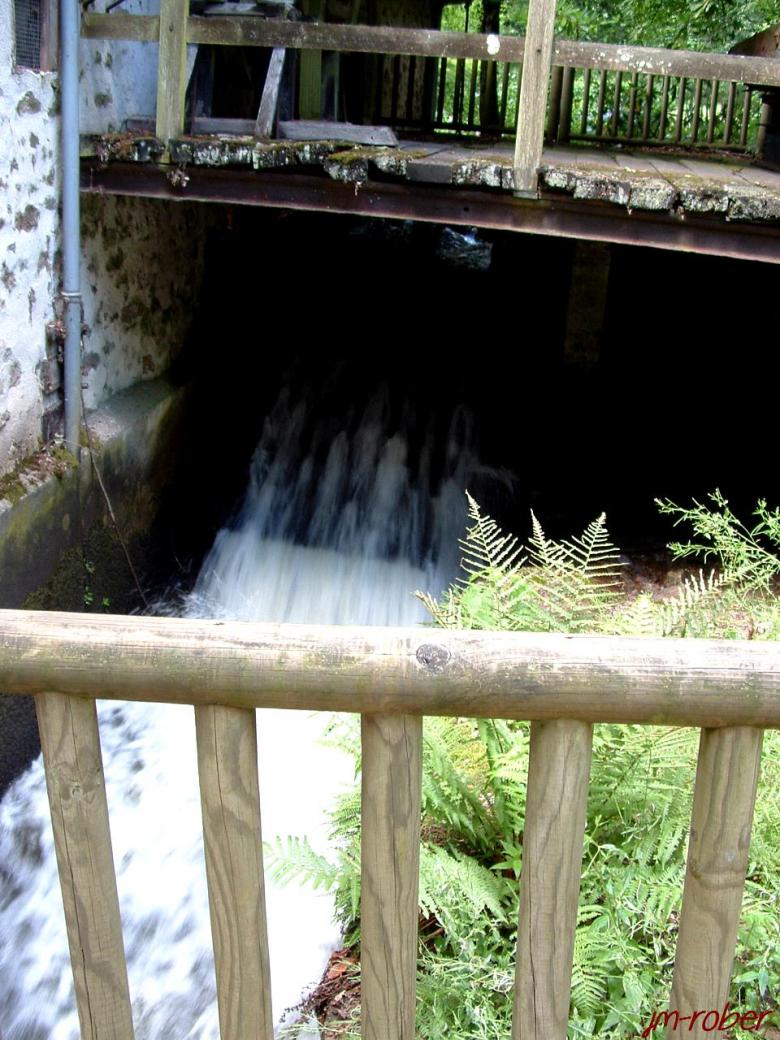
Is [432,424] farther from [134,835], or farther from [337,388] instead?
[134,835]

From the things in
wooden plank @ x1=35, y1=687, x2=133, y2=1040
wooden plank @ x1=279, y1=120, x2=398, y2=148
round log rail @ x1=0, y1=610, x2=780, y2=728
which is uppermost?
wooden plank @ x1=279, y1=120, x2=398, y2=148

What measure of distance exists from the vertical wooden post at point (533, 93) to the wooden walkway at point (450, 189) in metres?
0.06

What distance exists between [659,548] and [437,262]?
6.09 m

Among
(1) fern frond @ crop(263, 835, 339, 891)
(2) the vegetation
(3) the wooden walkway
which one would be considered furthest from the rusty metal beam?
(1) fern frond @ crop(263, 835, 339, 891)

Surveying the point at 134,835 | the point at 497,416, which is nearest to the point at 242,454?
the point at 497,416

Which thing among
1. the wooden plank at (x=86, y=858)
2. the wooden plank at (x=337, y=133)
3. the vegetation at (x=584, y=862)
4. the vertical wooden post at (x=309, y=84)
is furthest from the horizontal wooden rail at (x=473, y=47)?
the wooden plank at (x=86, y=858)

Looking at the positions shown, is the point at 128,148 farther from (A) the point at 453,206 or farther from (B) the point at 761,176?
(B) the point at 761,176

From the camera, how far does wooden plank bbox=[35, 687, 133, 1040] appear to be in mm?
1251

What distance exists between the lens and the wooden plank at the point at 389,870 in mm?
1231

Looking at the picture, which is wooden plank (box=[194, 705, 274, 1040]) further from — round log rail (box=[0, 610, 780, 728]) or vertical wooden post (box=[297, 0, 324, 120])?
vertical wooden post (box=[297, 0, 324, 120])

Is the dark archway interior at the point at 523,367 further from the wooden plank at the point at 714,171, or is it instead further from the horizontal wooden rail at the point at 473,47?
the horizontal wooden rail at the point at 473,47

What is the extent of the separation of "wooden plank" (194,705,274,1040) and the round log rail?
0.19 feet

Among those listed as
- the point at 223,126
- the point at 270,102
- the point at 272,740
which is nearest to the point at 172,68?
the point at 270,102

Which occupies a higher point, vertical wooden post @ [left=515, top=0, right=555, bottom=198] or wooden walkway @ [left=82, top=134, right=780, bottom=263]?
vertical wooden post @ [left=515, top=0, right=555, bottom=198]
